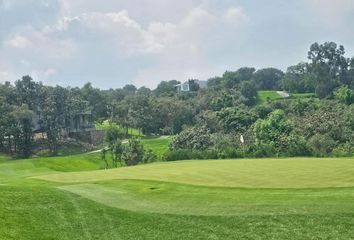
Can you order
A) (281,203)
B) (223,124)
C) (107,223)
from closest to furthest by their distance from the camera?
(107,223), (281,203), (223,124)

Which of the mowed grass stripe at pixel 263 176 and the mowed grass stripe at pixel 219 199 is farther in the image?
the mowed grass stripe at pixel 263 176

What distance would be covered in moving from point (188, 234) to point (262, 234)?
7.88ft

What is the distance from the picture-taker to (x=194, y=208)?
19062 millimetres

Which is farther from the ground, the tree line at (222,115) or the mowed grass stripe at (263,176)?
the tree line at (222,115)

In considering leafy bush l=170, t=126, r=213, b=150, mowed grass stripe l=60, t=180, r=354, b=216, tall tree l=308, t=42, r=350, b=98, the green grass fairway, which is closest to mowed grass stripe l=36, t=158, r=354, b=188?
the green grass fairway

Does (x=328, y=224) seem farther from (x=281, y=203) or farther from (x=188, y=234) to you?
(x=188, y=234)

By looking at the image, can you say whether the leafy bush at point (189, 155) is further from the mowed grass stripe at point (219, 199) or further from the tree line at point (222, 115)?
the mowed grass stripe at point (219, 199)

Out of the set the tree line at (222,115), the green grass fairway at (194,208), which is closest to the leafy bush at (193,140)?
the tree line at (222,115)

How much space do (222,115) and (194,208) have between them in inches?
2415

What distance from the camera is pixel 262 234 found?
15.7 meters

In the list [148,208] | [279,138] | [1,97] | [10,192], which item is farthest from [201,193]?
[1,97]

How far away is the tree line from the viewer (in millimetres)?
58812

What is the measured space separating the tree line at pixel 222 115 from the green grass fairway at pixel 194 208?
27760 mm

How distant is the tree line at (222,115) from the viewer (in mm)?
58812
